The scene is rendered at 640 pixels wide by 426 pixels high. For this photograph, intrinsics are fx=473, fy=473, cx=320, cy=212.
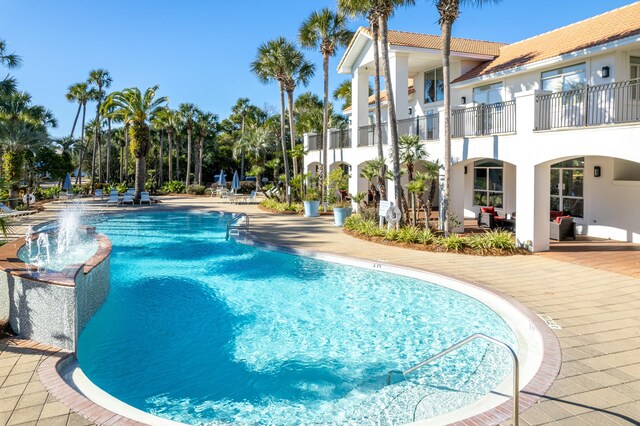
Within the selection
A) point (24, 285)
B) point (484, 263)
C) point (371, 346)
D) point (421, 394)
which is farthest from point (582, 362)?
point (24, 285)

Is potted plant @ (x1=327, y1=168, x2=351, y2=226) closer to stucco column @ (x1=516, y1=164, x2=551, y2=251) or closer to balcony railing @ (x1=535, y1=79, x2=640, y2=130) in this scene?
stucco column @ (x1=516, y1=164, x2=551, y2=251)

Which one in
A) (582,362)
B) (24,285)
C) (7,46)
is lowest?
(582,362)

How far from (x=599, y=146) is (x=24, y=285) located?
512 inches

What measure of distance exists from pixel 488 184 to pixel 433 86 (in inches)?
233

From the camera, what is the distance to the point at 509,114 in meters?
15.5

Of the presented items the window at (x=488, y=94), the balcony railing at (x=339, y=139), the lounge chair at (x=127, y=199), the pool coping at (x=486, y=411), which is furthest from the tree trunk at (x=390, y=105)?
the lounge chair at (x=127, y=199)

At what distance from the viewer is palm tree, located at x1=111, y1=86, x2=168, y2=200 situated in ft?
111

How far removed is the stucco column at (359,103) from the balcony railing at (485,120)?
7.57 metres

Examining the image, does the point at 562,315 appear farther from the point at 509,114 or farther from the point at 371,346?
the point at 509,114

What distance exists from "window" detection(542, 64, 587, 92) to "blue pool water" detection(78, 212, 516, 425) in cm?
1030

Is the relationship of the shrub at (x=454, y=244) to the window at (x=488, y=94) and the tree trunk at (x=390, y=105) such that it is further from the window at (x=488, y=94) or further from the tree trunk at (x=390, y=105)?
the window at (x=488, y=94)

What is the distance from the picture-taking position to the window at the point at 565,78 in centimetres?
1627

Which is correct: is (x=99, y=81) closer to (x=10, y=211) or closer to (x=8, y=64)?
(x=8, y=64)

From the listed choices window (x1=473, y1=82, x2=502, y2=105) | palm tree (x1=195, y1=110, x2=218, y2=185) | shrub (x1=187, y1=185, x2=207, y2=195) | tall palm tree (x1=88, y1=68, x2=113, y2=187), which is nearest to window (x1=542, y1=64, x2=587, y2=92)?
→ window (x1=473, y1=82, x2=502, y2=105)
